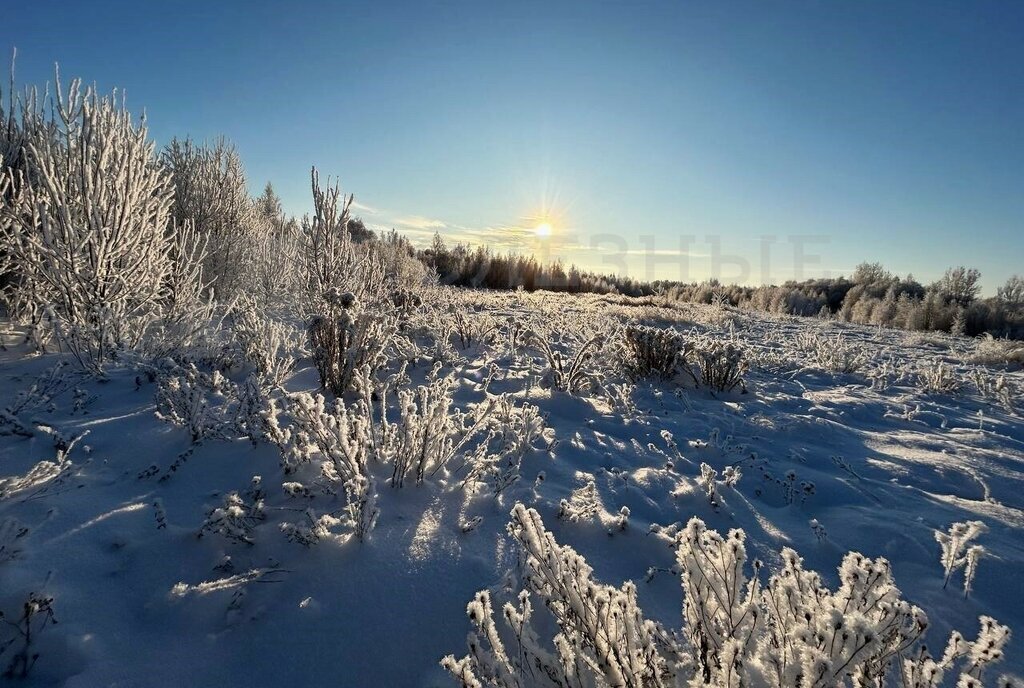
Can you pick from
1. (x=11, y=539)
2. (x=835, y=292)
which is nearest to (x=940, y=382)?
(x=11, y=539)

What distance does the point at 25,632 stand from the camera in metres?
1.41

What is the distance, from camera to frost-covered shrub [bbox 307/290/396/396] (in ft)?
12.1

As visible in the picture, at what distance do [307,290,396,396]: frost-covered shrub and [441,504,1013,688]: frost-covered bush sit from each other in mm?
2779

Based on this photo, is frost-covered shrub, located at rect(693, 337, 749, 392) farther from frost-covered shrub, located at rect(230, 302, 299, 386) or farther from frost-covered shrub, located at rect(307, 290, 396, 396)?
frost-covered shrub, located at rect(230, 302, 299, 386)

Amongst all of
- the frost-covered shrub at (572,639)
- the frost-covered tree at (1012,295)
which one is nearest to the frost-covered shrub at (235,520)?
the frost-covered shrub at (572,639)

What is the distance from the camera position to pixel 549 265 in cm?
2320

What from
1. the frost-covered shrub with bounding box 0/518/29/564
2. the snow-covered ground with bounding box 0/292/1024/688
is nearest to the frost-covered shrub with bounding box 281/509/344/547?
the snow-covered ground with bounding box 0/292/1024/688

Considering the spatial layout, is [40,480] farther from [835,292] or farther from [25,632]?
[835,292]

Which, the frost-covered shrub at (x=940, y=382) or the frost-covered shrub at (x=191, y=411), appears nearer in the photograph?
the frost-covered shrub at (x=191, y=411)

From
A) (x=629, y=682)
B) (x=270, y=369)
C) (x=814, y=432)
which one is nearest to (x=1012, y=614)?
(x=629, y=682)

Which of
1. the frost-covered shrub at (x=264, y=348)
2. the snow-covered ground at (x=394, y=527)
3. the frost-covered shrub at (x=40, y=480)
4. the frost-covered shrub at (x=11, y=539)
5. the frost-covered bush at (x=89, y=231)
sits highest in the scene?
the frost-covered bush at (x=89, y=231)

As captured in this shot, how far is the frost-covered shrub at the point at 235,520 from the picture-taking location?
6.05 feet

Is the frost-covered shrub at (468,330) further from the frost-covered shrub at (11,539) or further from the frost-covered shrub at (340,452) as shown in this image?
the frost-covered shrub at (11,539)

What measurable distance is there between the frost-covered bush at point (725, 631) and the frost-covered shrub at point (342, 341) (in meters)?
2.78
